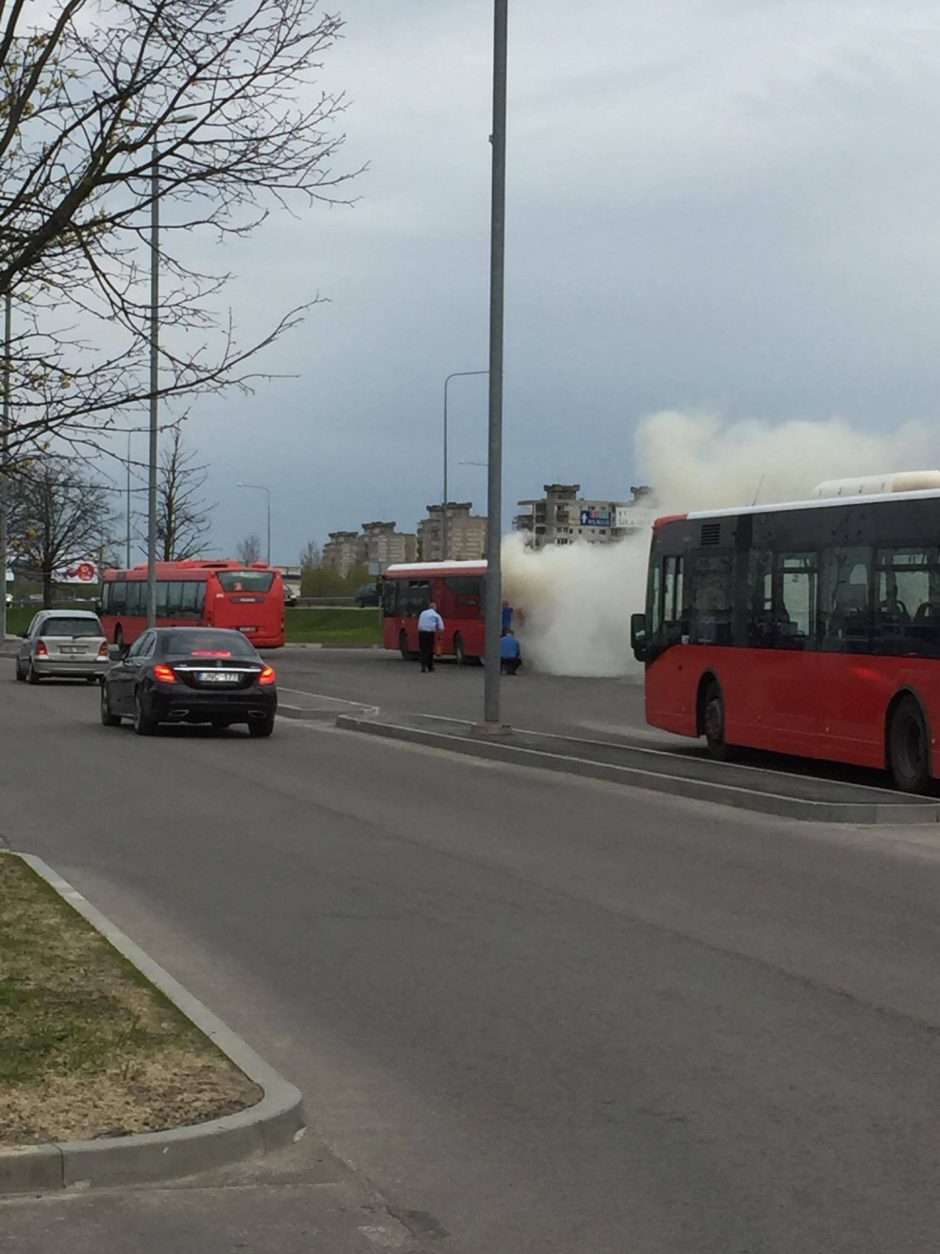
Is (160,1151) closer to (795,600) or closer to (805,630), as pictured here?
(805,630)

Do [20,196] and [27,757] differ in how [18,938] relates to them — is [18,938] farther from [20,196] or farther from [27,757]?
[27,757]

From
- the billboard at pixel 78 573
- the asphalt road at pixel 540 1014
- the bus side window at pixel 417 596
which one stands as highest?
the billboard at pixel 78 573

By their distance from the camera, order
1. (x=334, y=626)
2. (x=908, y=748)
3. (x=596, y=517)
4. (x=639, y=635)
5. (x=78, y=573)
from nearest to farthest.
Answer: (x=908, y=748) < (x=639, y=635) < (x=596, y=517) < (x=334, y=626) < (x=78, y=573)

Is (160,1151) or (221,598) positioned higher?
(221,598)

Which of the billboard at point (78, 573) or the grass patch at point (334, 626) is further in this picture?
the billboard at point (78, 573)

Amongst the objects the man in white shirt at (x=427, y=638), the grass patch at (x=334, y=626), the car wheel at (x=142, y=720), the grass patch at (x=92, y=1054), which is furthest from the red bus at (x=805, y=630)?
the grass patch at (x=334, y=626)

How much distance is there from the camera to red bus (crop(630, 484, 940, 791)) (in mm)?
18203

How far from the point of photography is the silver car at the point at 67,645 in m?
41.8

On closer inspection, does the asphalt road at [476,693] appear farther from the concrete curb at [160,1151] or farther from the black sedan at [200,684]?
the concrete curb at [160,1151]

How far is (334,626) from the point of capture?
Answer: 304ft

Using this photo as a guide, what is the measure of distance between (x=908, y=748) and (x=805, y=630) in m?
2.42

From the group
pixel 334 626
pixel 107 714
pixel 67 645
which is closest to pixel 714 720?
pixel 107 714

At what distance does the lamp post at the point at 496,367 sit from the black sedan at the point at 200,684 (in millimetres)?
3076

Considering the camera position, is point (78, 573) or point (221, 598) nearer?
point (221, 598)
